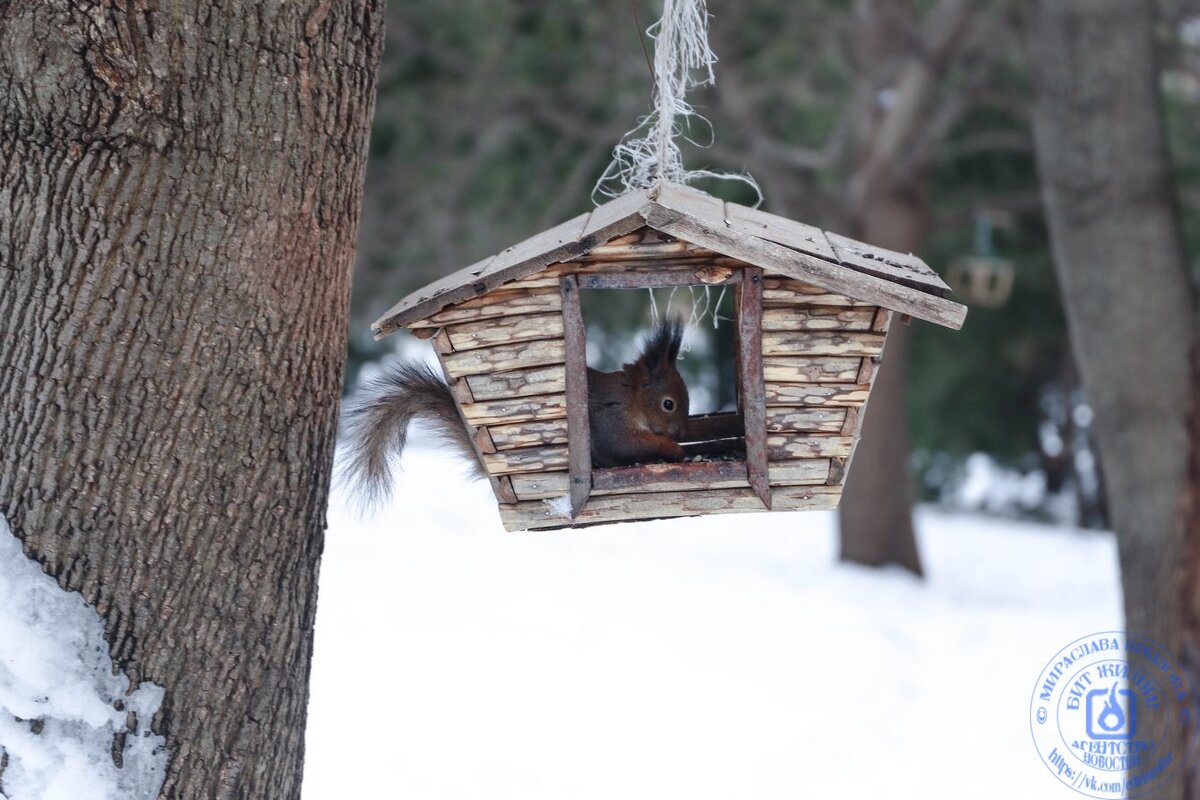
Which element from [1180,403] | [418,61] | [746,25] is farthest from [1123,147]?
[418,61]

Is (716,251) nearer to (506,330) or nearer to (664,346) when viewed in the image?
(506,330)

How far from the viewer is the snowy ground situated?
4.36 m

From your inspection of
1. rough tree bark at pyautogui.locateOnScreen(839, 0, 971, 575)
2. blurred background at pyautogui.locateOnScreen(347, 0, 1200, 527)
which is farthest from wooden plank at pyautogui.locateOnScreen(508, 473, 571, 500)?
rough tree bark at pyautogui.locateOnScreen(839, 0, 971, 575)

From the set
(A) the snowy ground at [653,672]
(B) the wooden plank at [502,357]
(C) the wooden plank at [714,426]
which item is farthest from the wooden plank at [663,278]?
(A) the snowy ground at [653,672]

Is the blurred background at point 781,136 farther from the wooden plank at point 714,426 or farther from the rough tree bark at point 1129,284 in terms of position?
the wooden plank at point 714,426

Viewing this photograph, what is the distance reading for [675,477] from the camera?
2223 millimetres

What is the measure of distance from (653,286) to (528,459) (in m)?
0.39

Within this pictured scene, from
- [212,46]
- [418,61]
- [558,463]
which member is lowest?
[558,463]

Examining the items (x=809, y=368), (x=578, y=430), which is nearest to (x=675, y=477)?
(x=578, y=430)

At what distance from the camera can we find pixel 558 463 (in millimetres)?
2229

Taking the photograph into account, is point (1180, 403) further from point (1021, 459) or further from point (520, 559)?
point (1021, 459)

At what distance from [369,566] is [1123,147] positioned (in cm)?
413

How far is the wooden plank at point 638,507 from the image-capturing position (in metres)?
2.22
